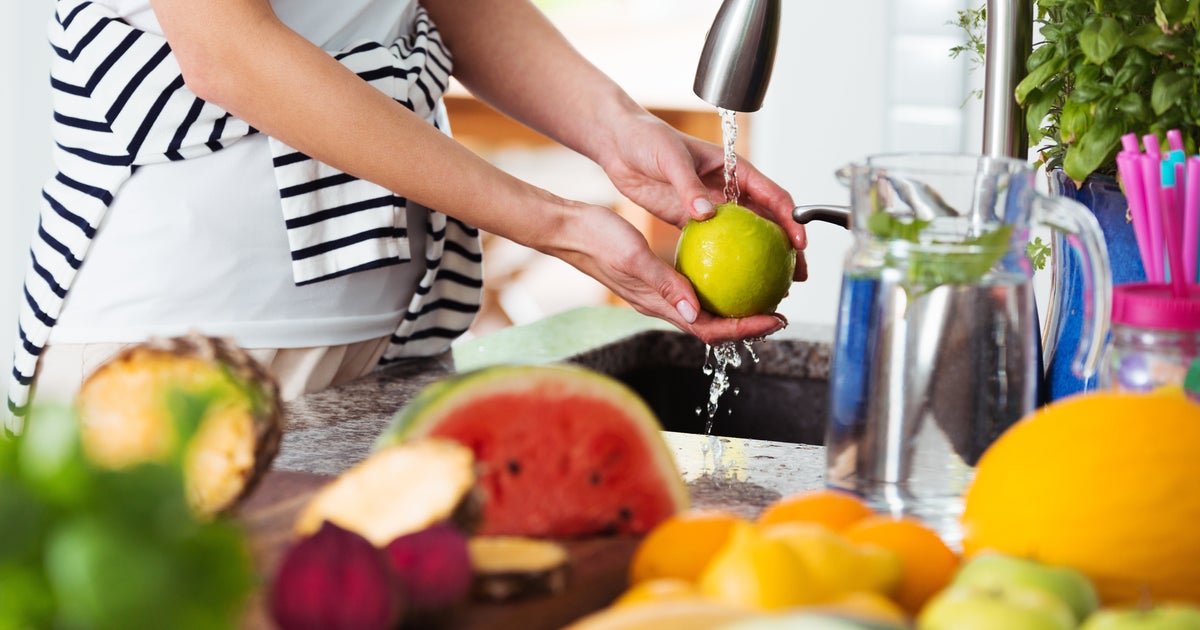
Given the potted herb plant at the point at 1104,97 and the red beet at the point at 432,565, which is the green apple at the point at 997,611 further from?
the potted herb plant at the point at 1104,97

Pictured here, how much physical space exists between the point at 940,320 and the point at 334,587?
0.44 metres

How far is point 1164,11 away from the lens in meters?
0.94

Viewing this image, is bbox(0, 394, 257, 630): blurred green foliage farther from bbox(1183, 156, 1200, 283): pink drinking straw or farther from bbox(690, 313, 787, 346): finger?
bbox(690, 313, 787, 346): finger

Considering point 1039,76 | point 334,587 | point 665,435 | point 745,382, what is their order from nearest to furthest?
point 334,587 → point 1039,76 → point 665,435 → point 745,382

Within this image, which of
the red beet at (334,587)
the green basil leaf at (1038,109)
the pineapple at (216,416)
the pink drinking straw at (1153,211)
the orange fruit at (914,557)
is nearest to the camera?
the red beet at (334,587)

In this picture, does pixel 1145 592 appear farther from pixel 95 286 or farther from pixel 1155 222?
pixel 95 286

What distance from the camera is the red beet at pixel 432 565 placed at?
55 centimetres

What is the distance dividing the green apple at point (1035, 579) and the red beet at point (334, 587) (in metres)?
0.25

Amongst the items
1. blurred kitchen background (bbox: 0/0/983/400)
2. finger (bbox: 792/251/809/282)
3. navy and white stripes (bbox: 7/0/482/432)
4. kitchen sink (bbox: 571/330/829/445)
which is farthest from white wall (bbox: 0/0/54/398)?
finger (bbox: 792/251/809/282)

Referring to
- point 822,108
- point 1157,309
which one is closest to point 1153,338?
point 1157,309

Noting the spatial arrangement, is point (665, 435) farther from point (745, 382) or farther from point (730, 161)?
point (745, 382)

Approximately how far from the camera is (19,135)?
3.23 m

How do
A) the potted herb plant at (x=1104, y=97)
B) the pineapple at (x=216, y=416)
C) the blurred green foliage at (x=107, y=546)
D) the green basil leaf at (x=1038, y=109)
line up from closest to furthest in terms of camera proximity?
the blurred green foliage at (x=107, y=546), the pineapple at (x=216, y=416), the potted herb plant at (x=1104, y=97), the green basil leaf at (x=1038, y=109)

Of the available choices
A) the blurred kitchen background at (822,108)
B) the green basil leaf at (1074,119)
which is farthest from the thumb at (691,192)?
the blurred kitchen background at (822,108)
